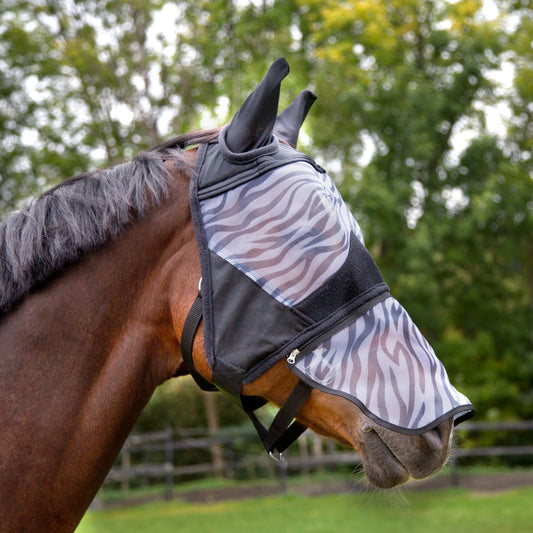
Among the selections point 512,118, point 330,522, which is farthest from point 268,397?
point 512,118

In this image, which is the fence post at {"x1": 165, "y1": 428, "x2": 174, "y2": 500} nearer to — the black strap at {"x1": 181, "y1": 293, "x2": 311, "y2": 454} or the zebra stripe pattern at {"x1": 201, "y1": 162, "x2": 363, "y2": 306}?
the black strap at {"x1": 181, "y1": 293, "x2": 311, "y2": 454}

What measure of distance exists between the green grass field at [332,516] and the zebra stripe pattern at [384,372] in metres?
7.08

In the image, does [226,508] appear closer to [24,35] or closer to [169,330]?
[169,330]

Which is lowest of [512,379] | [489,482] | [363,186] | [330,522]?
[512,379]

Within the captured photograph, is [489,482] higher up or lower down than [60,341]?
lower down

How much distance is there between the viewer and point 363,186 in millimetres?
13438

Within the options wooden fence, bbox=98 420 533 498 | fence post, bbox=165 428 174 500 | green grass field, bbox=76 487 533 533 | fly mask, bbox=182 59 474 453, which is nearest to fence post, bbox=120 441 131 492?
wooden fence, bbox=98 420 533 498

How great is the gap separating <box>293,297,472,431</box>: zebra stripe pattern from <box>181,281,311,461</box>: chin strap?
0.08 metres

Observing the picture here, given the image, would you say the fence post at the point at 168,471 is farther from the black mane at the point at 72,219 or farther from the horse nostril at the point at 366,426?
the horse nostril at the point at 366,426

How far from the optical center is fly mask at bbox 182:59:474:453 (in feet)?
4.86

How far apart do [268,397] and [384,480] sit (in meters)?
0.34

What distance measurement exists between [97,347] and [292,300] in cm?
50

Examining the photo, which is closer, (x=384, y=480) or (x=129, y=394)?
(x=384, y=480)

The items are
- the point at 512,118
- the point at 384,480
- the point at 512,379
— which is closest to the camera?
the point at 384,480
